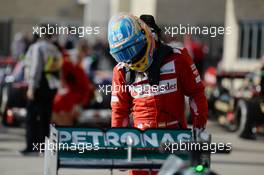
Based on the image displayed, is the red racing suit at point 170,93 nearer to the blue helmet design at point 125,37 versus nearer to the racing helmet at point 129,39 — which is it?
the racing helmet at point 129,39

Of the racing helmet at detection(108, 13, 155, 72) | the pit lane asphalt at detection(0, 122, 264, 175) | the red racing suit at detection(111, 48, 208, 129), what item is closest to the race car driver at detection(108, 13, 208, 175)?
the red racing suit at detection(111, 48, 208, 129)

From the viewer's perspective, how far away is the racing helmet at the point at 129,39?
4.88m

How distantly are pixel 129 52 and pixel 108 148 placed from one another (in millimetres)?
722

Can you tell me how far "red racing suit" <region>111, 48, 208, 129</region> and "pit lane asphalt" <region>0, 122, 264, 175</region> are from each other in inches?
116

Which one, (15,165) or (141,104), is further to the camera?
(15,165)

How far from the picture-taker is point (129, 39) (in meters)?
4.87

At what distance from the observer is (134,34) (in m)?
4.90

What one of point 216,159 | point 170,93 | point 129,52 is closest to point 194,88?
point 170,93

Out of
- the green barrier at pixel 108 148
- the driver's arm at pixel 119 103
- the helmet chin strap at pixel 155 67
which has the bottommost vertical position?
the green barrier at pixel 108 148

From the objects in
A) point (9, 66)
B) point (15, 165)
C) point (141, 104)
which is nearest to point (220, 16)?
point (9, 66)

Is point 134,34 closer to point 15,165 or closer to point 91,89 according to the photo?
point 15,165

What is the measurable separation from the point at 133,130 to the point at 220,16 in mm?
24824

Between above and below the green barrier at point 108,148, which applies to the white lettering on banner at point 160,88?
above

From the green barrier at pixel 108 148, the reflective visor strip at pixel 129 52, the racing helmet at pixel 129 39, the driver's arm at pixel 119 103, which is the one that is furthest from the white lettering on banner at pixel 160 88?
the green barrier at pixel 108 148
